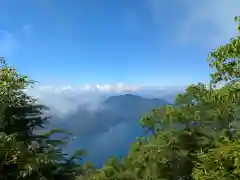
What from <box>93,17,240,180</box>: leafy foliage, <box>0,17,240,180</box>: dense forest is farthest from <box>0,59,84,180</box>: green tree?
<box>93,17,240,180</box>: leafy foliage

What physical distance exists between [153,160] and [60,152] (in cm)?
1970

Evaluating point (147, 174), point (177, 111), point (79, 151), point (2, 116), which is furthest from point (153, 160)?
point (2, 116)

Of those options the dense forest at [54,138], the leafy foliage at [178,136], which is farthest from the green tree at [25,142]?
the leafy foliage at [178,136]

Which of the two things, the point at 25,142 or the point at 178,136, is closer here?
the point at 25,142

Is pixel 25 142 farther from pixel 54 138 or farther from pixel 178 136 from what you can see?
pixel 178 136

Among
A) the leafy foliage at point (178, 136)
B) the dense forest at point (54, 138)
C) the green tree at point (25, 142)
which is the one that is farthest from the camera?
the leafy foliage at point (178, 136)

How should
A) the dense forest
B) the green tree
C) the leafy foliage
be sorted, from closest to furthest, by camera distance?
1. the dense forest
2. the green tree
3. the leafy foliage

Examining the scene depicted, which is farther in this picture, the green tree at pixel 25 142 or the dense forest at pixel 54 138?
the green tree at pixel 25 142

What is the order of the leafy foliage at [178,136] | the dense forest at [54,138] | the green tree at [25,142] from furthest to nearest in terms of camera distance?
1. the leafy foliage at [178,136]
2. the green tree at [25,142]
3. the dense forest at [54,138]

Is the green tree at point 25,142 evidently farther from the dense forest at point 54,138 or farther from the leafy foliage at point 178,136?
the leafy foliage at point 178,136

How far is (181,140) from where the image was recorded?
108ft

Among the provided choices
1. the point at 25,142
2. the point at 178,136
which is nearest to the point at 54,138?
the point at 25,142

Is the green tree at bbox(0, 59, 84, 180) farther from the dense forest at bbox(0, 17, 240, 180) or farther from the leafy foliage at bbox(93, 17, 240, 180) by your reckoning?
the leafy foliage at bbox(93, 17, 240, 180)

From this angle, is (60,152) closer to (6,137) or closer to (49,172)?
(49,172)
